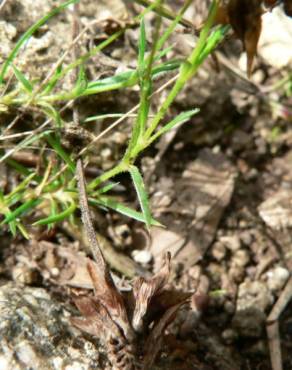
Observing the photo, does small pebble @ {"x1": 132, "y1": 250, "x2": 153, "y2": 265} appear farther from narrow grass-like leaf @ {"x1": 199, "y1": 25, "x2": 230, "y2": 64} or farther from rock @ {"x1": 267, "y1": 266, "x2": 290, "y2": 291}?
→ narrow grass-like leaf @ {"x1": 199, "y1": 25, "x2": 230, "y2": 64}

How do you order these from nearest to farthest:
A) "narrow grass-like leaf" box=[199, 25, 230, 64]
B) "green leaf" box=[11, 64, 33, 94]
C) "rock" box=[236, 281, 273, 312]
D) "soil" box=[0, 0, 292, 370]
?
1. "narrow grass-like leaf" box=[199, 25, 230, 64]
2. "green leaf" box=[11, 64, 33, 94]
3. "soil" box=[0, 0, 292, 370]
4. "rock" box=[236, 281, 273, 312]

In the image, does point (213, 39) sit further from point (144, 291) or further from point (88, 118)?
point (144, 291)

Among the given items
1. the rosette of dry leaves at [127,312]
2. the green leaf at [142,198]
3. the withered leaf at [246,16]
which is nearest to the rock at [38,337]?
the rosette of dry leaves at [127,312]

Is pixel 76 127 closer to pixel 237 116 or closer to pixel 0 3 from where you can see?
pixel 0 3

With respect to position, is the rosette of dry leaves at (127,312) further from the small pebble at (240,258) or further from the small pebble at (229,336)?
the small pebble at (240,258)

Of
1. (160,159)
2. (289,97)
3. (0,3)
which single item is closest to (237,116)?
(289,97)

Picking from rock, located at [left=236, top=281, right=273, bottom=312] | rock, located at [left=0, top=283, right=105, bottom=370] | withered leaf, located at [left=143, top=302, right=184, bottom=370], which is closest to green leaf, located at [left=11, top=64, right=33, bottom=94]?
rock, located at [left=0, top=283, right=105, bottom=370]
